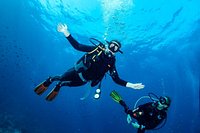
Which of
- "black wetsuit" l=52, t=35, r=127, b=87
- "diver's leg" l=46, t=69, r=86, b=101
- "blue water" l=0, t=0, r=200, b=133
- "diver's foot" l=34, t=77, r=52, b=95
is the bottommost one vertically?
"diver's foot" l=34, t=77, r=52, b=95

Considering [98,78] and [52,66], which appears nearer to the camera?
[98,78]

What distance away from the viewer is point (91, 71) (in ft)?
24.7

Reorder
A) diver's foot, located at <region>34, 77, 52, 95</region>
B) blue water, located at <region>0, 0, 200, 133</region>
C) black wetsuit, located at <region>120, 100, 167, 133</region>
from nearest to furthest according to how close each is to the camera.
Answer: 1. black wetsuit, located at <region>120, 100, 167, 133</region>
2. diver's foot, located at <region>34, 77, 52, 95</region>
3. blue water, located at <region>0, 0, 200, 133</region>

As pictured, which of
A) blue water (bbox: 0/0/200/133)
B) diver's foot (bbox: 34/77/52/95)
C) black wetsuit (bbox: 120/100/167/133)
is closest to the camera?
black wetsuit (bbox: 120/100/167/133)

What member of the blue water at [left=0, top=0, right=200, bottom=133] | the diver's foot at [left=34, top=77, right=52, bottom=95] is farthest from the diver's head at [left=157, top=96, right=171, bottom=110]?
the blue water at [left=0, top=0, right=200, bottom=133]

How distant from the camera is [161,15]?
68.8 feet

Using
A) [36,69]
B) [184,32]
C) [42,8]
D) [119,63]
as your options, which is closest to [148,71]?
[119,63]

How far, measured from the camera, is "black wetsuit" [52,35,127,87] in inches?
287

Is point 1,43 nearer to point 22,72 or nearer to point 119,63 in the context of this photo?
point 22,72

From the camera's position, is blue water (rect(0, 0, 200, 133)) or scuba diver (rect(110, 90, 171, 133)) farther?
blue water (rect(0, 0, 200, 133))

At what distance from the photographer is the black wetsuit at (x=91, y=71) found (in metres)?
7.29

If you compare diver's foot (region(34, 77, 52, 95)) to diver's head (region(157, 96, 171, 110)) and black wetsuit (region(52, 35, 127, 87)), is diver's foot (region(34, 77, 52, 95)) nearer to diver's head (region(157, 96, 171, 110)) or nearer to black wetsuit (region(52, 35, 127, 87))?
black wetsuit (region(52, 35, 127, 87))

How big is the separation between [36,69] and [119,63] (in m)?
34.6

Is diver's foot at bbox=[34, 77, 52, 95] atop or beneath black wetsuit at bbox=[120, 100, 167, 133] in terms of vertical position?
beneath
